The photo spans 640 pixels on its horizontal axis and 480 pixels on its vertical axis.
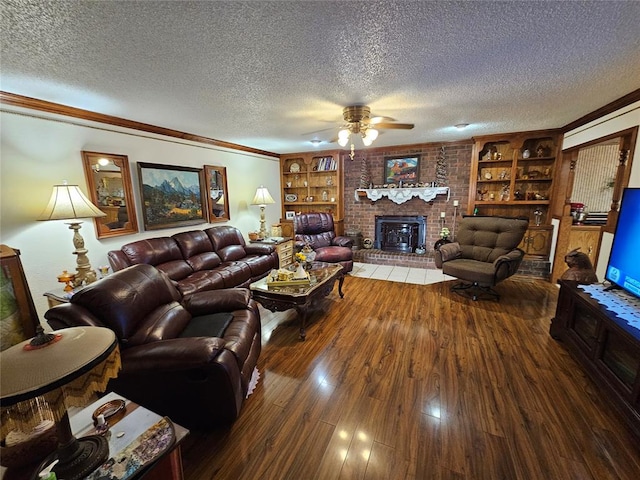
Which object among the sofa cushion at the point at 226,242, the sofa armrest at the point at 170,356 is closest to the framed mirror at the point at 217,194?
the sofa cushion at the point at 226,242

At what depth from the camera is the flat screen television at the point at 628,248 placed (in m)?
1.97

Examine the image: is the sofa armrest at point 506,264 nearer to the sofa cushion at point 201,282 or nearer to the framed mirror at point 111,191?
the sofa cushion at point 201,282

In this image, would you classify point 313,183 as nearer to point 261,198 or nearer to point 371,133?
point 261,198

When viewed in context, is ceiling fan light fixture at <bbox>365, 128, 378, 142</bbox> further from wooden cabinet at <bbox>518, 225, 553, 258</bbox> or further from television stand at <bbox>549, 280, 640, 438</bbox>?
wooden cabinet at <bbox>518, 225, 553, 258</bbox>

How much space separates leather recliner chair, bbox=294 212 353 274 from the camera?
4387 millimetres

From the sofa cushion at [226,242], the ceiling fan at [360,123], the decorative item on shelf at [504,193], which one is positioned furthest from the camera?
the decorative item on shelf at [504,193]

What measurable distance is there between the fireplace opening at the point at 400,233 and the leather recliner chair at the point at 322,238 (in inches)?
45.0

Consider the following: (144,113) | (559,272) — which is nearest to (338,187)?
(144,113)

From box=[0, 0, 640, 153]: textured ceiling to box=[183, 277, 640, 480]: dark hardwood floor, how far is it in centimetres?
232

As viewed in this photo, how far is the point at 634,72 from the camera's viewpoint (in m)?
2.03

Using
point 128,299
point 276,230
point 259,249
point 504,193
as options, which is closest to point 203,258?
point 259,249

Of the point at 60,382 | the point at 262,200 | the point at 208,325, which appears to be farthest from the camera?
the point at 262,200

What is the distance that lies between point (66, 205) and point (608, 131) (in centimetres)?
561

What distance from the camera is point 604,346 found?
187 cm
